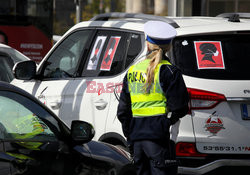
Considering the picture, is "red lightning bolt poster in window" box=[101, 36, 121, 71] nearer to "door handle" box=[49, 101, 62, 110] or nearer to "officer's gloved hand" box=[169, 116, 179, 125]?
"door handle" box=[49, 101, 62, 110]

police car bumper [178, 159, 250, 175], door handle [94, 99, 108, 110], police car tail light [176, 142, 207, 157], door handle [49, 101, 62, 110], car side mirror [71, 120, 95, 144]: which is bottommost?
police car bumper [178, 159, 250, 175]

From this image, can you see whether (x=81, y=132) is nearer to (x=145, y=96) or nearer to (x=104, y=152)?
(x=104, y=152)

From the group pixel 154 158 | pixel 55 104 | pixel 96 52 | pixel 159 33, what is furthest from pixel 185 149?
pixel 55 104

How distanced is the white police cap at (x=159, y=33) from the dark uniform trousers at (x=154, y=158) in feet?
2.36

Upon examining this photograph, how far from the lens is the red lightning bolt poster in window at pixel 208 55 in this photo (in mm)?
5840

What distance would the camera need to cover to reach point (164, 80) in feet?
15.8

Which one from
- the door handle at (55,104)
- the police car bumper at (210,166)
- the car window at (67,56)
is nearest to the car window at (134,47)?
the car window at (67,56)

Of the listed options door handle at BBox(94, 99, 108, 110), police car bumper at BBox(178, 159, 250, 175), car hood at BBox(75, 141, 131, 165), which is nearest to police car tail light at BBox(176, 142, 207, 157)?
police car bumper at BBox(178, 159, 250, 175)

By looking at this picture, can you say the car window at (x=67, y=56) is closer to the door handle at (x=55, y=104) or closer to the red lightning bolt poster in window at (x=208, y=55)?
the door handle at (x=55, y=104)

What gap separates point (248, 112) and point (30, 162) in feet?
7.88

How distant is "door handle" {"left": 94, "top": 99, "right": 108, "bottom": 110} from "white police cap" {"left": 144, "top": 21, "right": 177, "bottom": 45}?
1659 millimetres

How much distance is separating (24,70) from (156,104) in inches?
108

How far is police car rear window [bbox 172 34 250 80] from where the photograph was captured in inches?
229

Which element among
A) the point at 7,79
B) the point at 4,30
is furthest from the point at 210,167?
the point at 4,30
